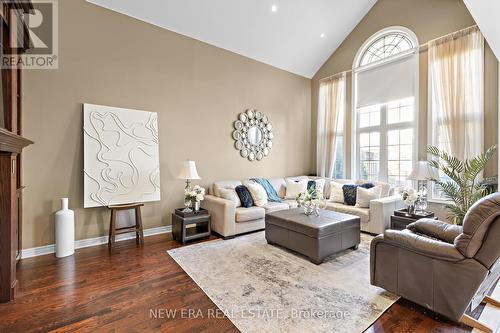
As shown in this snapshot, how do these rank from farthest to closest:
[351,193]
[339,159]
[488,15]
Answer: [339,159], [351,193], [488,15]

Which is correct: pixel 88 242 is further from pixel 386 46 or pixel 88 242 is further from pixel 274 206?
pixel 386 46

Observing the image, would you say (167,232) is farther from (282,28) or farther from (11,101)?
(282,28)

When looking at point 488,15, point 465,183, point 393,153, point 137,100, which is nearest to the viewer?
point 488,15

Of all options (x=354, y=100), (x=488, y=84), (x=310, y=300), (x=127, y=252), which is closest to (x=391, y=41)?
(x=354, y=100)

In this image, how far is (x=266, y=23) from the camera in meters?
4.64

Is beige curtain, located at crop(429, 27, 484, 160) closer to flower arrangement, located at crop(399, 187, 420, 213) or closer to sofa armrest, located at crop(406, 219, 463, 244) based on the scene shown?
flower arrangement, located at crop(399, 187, 420, 213)

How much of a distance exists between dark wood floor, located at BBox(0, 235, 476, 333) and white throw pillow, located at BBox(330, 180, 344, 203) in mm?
2758

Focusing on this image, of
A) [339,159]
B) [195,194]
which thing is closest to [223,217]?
[195,194]

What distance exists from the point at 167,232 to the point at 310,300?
285 centimetres

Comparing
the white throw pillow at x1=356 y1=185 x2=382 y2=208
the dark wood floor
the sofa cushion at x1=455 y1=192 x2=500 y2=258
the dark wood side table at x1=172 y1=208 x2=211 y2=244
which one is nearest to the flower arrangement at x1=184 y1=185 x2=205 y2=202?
the dark wood side table at x1=172 y1=208 x2=211 y2=244

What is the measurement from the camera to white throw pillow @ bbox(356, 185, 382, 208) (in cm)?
425

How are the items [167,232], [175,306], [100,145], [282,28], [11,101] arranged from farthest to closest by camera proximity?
[282,28]
[167,232]
[100,145]
[11,101]
[175,306]

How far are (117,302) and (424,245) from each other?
267 cm

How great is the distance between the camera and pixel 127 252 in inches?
128
